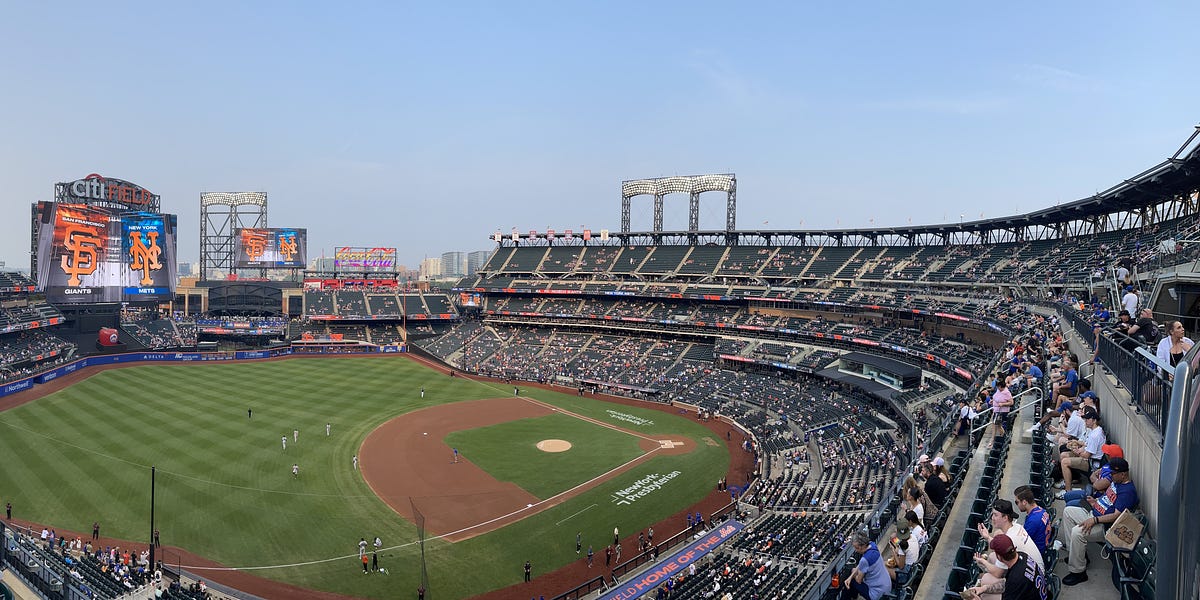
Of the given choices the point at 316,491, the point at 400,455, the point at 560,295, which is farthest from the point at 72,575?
the point at 560,295

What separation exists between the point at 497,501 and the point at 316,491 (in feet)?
32.7

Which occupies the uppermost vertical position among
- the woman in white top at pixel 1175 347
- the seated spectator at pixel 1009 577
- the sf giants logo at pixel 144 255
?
the sf giants logo at pixel 144 255

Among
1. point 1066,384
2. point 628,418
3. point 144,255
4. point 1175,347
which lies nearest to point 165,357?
point 144,255

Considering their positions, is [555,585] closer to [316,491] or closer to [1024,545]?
[316,491]

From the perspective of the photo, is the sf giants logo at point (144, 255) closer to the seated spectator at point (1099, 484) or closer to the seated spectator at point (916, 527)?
the seated spectator at point (916, 527)

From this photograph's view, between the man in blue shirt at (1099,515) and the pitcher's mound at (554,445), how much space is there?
116 feet

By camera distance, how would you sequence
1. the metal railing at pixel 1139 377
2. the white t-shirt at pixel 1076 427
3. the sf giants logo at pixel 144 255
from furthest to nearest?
the sf giants logo at pixel 144 255
the white t-shirt at pixel 1076 427
the metal railing at pixel 1139 377

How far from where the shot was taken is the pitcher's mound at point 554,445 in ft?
135

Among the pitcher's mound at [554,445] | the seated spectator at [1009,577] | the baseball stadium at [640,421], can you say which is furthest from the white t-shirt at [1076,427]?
the pitcher's mound at [554,445]

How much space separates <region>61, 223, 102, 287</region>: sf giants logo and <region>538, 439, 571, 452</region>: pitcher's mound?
4425cm

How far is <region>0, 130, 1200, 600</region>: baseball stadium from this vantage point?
9.98 metres

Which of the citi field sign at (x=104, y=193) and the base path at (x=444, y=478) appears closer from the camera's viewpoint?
the base path at (x=444, y=478)

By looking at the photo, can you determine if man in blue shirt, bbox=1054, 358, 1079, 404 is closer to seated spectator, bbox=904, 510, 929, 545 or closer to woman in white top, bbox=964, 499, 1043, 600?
seated spectator, bbox=904, 510, 929, 545

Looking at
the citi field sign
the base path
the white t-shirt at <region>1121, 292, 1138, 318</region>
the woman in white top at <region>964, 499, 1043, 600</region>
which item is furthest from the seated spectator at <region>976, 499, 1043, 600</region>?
the citi field sign
